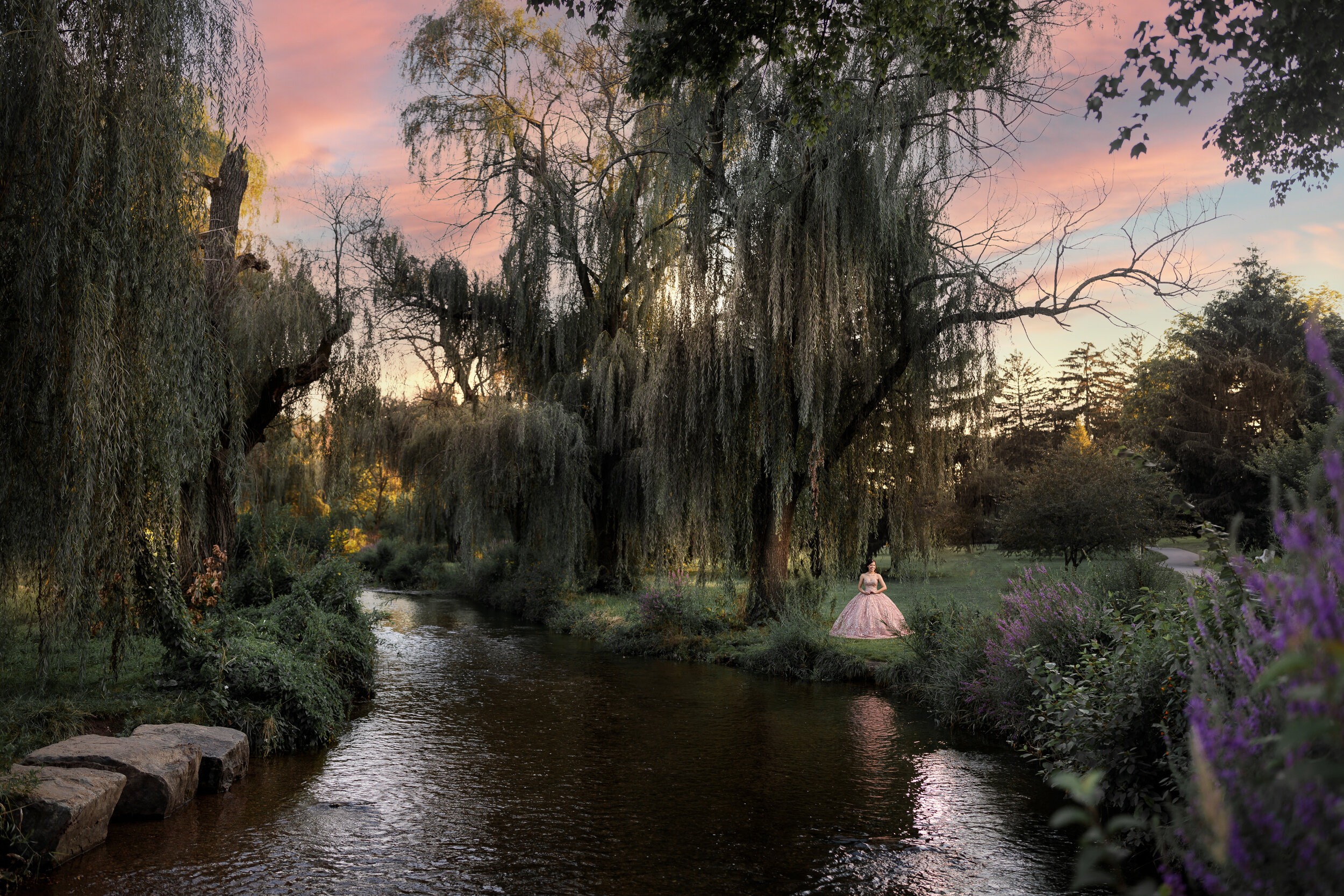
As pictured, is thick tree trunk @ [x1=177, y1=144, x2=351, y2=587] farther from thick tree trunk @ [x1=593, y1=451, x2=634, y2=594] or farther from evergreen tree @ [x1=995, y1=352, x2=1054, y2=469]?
evergreen tree @ [x1=995, y1=352, x2=1054, y2=469]

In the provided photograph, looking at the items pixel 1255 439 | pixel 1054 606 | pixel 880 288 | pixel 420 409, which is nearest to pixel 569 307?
pixel 420 409

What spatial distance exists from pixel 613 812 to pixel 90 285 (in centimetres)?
561

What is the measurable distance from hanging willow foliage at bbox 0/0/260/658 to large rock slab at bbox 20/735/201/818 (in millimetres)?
1009

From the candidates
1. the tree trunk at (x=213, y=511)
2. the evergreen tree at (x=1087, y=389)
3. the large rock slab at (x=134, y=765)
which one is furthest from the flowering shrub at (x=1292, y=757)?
the evergreen tree at (x=1087, y=389)

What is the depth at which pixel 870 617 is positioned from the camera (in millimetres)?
14406

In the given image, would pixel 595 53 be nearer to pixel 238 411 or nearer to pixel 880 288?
pixel 880 288

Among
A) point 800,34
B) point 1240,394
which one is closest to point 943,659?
point 800,34

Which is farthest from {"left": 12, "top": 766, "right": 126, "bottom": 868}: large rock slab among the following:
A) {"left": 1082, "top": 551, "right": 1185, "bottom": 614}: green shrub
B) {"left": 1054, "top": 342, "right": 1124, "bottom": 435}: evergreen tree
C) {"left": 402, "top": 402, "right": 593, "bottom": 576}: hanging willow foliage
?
{"left": 1054, "top": 342, "right": 1124, "bottom": 435}: evergreen tree

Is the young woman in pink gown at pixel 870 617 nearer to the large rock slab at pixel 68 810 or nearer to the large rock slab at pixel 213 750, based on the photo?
the large rock slab at pixel 213 750

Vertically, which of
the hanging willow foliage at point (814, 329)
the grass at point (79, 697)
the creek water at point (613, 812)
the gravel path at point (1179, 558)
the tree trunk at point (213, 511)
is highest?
the hanging willow foliage at point (814, 329)

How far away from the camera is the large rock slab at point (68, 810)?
5.12 meters

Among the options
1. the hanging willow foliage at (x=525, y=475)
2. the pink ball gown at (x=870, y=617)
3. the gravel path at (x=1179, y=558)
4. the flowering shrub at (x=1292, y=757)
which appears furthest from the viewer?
the gravel path at (x=1179, y=558)

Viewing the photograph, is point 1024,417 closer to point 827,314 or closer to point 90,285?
point 827,314

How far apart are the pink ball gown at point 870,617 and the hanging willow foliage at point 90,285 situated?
10.8 meters
